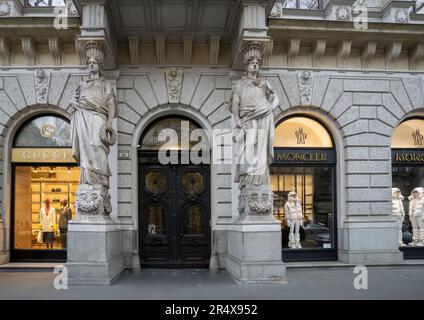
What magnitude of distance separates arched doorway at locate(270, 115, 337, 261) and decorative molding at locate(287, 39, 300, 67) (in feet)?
5.27

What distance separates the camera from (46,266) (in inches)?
504

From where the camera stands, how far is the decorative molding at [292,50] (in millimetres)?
13430

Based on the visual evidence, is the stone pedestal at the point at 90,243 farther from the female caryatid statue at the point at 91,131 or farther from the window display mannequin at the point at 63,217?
the window display mannequin at the point at 63,217

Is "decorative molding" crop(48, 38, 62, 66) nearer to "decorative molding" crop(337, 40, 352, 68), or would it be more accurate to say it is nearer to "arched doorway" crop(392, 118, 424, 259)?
"decorative molding" crop(337, 40, 352, 68)

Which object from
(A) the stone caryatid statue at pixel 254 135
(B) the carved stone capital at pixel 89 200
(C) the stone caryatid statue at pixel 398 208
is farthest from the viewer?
(C) the stone caryatid statue at pixel 398 208

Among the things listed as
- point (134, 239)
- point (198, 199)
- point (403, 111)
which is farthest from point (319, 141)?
point (134, 239)

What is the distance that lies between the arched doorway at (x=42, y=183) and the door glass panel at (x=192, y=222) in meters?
3.26

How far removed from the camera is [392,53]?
13812mm

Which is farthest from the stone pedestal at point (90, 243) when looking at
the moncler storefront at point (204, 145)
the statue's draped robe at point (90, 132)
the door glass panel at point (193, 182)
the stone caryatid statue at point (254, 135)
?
the stone caryatid statue at point (254, 135)

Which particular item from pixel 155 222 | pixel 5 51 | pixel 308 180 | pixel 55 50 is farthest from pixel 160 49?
pixel 308 180

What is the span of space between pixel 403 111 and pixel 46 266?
10937 mm

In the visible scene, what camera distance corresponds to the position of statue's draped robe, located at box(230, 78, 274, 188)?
11.3m

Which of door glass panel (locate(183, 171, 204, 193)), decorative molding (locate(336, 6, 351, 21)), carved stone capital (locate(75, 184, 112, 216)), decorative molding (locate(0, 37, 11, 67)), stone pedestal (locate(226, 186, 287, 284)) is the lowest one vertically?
stone pedestal (locate(226, 186, 287, 284))

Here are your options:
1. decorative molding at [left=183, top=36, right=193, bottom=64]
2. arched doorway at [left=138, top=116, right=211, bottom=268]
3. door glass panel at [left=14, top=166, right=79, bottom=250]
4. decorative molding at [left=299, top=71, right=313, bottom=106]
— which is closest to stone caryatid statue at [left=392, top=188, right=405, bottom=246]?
decorative molding at [left=299, top=71, right=313, bottom=106]
